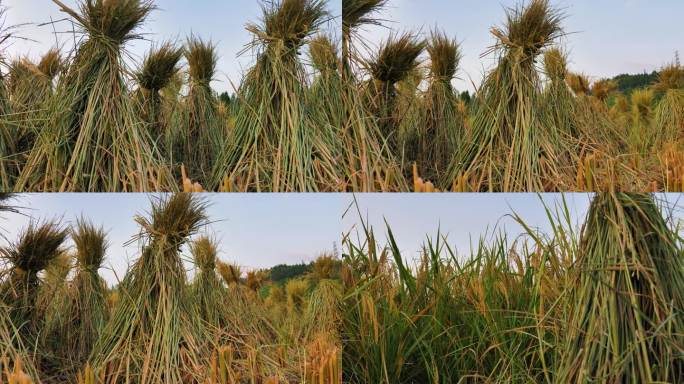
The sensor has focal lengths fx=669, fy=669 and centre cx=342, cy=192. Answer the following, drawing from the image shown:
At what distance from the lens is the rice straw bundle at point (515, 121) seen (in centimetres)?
165

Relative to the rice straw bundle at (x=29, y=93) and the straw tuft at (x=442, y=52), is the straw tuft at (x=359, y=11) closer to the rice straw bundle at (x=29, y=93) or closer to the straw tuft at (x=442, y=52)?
the straw tuft at (x=442, y=52)

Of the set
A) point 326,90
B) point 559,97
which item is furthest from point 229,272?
point 559,97

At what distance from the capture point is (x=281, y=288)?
2.01 meters

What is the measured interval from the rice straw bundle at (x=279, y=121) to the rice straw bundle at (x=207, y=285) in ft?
1.06

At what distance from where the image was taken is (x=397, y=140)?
1741 millimetres

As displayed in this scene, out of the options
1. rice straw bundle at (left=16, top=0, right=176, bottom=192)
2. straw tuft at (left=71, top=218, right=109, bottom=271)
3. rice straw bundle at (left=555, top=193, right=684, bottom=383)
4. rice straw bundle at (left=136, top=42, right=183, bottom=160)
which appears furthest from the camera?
straw tuft at (left=71, top=218, right=109, bottom=271)

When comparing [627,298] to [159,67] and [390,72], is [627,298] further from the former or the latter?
[159,67]

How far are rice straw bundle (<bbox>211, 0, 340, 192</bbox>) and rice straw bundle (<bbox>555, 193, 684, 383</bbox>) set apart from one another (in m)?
0.62

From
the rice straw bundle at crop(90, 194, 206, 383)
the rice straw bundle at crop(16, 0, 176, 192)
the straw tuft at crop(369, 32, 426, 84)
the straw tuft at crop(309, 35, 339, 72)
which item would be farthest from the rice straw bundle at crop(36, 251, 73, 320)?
the straw tuft at crop(369, 32, 426, 84)

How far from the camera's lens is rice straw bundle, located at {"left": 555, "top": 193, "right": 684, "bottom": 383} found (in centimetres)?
143

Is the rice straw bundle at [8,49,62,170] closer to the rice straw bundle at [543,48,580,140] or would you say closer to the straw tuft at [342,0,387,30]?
the straw tuft at [342,0,387,30]

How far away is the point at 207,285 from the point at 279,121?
→ 59cm

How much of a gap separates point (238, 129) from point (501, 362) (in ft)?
3.20

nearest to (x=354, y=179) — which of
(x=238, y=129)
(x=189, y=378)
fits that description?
(x=238, y=129)
